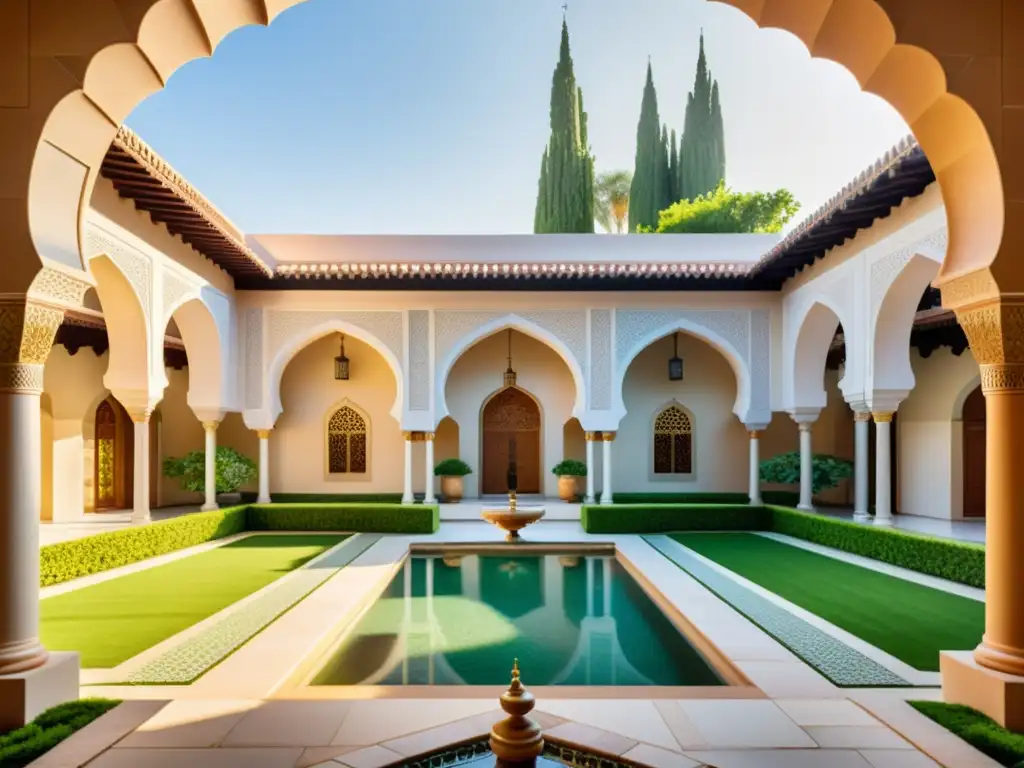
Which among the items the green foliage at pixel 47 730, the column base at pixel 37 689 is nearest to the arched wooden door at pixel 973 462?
the green foliage at pixel 47 730

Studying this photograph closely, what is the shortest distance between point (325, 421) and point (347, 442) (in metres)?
0.69

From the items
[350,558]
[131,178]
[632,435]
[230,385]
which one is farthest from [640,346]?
[131,178]

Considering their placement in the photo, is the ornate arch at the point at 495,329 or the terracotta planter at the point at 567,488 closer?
the ornate arch at the point at 495,329

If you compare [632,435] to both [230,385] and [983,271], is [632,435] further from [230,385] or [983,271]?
[983,271]

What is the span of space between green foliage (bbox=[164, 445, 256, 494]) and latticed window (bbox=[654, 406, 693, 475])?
9105mm

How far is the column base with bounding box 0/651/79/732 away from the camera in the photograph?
12.8ft

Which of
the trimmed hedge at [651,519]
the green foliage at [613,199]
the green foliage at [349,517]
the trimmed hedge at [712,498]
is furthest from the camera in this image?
the green foliage at [613,199]

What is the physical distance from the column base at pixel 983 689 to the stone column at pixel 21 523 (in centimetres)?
548

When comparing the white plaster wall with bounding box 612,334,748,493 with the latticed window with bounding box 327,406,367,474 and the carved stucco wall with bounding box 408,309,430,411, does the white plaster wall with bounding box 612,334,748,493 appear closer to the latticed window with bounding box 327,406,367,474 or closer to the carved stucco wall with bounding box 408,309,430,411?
the carved stucco wall with bounding box 408,309,430,411

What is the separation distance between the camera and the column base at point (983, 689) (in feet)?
12.9

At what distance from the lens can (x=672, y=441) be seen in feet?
53.5

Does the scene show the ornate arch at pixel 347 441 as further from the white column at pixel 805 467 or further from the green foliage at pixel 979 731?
the green foliage at pixel 979 731

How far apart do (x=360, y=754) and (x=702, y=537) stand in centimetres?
964

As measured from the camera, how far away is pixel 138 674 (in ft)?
16.9
